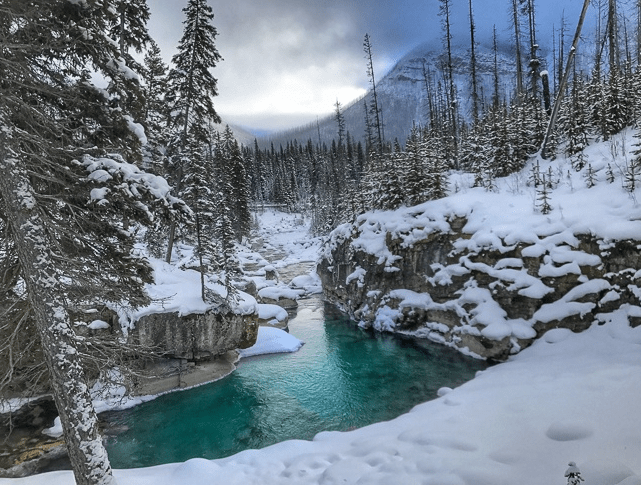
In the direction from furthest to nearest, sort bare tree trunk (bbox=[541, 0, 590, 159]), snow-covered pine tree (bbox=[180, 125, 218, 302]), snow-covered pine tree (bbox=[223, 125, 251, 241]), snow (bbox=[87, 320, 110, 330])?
snow-covered pine tree (bbox=[223, 125, 251, 241]), snow-covered pine tree (bbox=[180, 125, 218, 302]), bare tree trunk (bbox=[541, 0, 590, 159]), snow (bbox=[87, 320, 110, 330])

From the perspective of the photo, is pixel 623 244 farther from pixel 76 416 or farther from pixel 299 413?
pixel 76 416

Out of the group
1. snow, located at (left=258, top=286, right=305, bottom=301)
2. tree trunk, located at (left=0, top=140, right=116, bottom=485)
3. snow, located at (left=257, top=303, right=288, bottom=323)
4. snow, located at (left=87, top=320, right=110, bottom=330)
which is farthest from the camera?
snow, located at (left=258, top=286, right=305, bottom=301)

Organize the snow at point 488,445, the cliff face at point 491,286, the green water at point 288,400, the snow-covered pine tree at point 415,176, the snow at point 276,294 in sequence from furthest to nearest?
1. the snow at point 276,294
2. the snow-covered pine tree at point 415,176
3. the cliff face at point 491,286
4. the green water at point 288,400
5. the snow at point 488,445

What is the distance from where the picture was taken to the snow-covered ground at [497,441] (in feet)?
17.2

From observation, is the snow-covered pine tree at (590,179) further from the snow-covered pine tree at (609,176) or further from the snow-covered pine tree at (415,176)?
the snow-covered pine tree at (415,176)

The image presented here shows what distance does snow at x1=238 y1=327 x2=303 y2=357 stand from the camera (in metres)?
20.9

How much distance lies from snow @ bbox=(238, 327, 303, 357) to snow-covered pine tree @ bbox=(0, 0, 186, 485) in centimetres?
1535

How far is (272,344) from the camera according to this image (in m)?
21.3

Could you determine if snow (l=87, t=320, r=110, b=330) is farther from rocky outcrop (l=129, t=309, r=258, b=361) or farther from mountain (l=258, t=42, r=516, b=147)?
mountain (l=258, t=42, r=516, b=147)

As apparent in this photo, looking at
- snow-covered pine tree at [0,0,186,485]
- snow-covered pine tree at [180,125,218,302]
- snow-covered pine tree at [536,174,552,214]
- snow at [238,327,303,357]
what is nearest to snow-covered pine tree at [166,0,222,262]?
snow-covered pine tree at [180,125,218,302]

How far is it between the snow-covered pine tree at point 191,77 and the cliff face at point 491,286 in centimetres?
1421

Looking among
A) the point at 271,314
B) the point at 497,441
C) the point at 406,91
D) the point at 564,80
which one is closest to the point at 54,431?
the point at 271,314

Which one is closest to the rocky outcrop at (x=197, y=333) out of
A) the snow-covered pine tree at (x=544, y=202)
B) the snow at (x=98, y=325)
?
the snow at (x=98, y=325)

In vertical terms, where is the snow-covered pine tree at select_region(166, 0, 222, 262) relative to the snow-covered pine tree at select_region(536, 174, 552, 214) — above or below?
above
